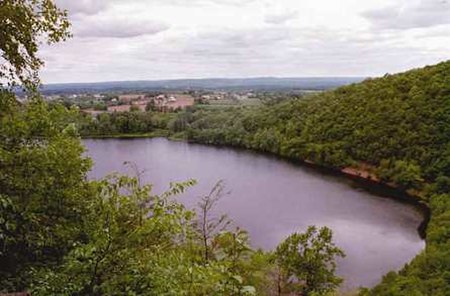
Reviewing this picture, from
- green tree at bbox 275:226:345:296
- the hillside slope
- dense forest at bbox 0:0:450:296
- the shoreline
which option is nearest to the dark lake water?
the shoreline

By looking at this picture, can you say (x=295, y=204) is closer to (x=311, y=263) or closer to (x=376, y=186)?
(x=376, y=186)

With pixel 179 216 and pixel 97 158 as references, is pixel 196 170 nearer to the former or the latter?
pixel 97 158

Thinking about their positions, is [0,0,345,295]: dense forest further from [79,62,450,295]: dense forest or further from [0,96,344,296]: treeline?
[79,62,450,295]: dense forest

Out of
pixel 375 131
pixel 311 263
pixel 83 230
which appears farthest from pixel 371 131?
pixel 83 230

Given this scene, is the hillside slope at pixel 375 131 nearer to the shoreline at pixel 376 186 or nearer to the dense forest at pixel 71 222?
the shoreline at pixel 376 186

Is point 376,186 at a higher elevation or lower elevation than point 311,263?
lower

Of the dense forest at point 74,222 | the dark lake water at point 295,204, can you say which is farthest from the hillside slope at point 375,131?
the dense forest at point 74,222
